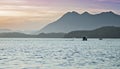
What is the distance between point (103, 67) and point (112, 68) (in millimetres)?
1657

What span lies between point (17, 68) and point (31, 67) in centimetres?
255

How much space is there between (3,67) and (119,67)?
1651 centimetres

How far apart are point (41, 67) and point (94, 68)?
7.51m

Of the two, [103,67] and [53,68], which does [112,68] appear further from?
[53,68]

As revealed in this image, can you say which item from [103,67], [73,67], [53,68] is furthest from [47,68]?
[103,67]

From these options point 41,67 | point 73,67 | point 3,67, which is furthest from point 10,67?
point 73,67

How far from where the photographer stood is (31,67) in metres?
52.1

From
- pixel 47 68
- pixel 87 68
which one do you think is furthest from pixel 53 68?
pixel 87 68

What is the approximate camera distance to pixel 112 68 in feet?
170

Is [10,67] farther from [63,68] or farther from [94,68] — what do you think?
[94,68]

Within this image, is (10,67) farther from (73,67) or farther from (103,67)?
(103,67)

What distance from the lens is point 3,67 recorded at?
52125 millimetres

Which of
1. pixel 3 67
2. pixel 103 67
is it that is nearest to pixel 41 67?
pixel 3 67

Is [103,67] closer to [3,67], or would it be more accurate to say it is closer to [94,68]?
[94,68]
